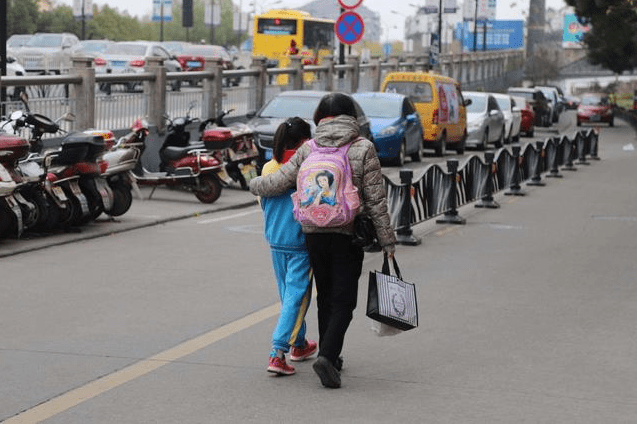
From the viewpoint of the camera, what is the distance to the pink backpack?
759 centimetres

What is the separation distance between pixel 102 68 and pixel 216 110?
77.1ft

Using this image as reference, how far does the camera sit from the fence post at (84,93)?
2034 cm

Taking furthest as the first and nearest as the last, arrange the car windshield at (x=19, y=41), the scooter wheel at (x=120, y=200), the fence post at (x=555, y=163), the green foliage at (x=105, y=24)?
the green foliage at (x=105, y=24)
the car windshield at (x=19, y=41)
the fence post at (x=555, y=163)
the scooter wheel at (x=120, y=200)

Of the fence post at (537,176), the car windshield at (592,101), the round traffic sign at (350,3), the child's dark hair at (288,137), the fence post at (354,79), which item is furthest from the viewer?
the car windshield at (592,101)

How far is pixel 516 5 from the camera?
147625 mm

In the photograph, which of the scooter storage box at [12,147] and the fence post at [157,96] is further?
the fence post at [157,96]

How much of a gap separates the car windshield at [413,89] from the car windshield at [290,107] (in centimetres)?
774

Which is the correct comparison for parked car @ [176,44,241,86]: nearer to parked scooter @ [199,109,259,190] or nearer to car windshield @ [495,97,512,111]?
car windshield @ [495,97,512,111]

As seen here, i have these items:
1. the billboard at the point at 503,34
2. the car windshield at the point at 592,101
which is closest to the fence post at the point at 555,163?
the car windshield at the point at 592,101

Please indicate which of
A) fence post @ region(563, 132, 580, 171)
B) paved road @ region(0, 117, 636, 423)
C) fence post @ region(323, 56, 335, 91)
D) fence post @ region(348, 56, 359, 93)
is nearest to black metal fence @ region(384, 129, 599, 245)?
paved road @ region(0, 117, 636, 423)

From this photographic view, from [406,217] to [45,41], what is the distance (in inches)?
1837

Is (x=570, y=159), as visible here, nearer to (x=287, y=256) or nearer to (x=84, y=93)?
(x=84, y=93)

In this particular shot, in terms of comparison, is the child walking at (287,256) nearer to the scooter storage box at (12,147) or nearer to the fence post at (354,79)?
the scooter storage box at (12,147)

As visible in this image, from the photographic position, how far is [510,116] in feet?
134
